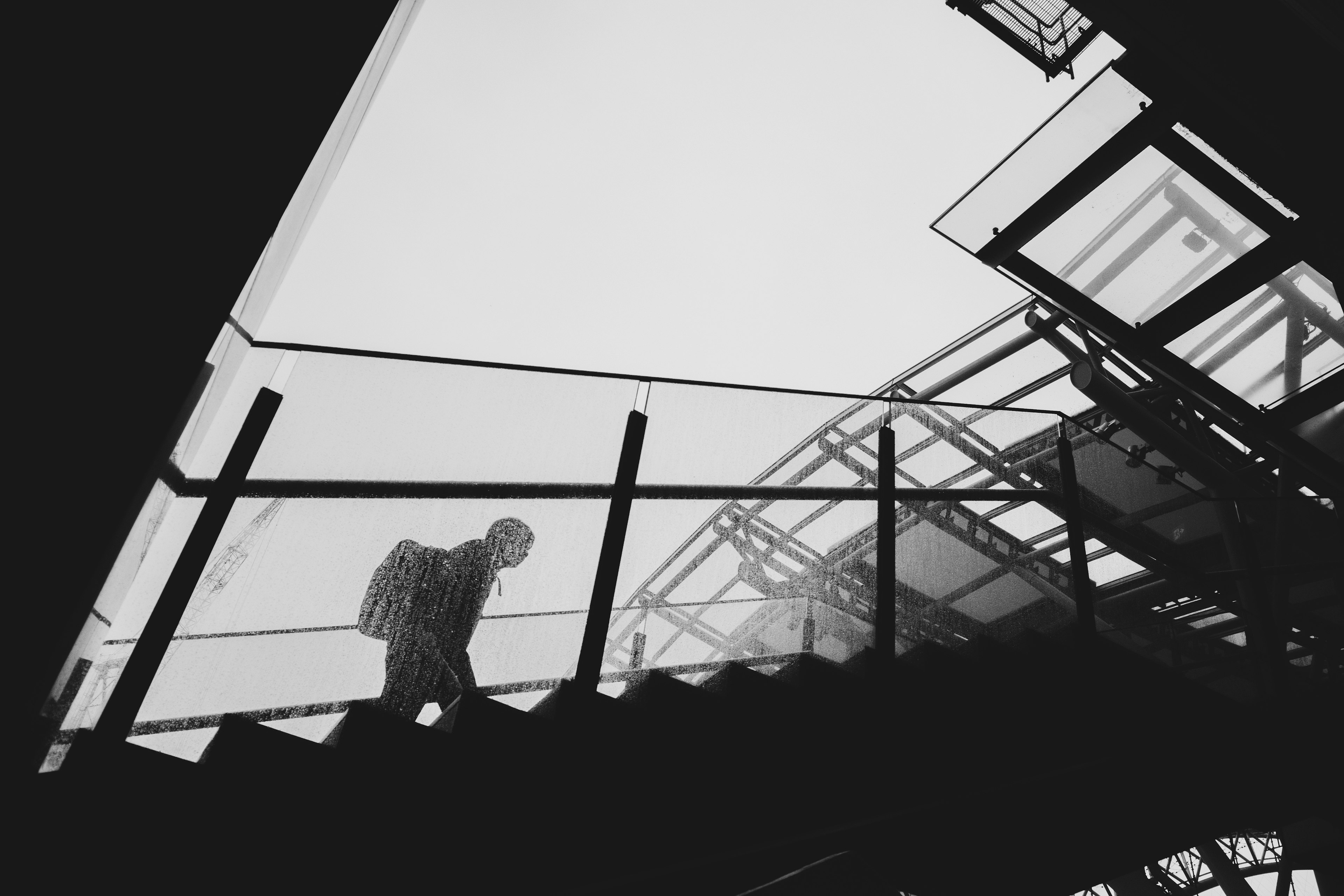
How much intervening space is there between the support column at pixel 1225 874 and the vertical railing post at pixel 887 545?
7.60m

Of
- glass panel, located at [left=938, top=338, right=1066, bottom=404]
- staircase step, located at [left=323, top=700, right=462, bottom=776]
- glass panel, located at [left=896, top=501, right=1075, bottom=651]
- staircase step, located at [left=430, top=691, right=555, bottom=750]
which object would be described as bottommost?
staircase step, located at [left=323, top=700, right=462, bottom=776]

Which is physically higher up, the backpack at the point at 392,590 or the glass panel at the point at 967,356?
the glass panel at the point at 967,356

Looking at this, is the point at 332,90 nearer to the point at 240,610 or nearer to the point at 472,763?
the point at 240,610

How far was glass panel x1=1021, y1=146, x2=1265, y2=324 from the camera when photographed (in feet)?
17.4

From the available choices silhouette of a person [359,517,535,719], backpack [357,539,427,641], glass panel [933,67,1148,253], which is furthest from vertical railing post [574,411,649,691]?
glass panel [933,67,1148,253]

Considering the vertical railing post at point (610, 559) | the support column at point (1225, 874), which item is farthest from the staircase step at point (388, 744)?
the support column at point (1225, 874)

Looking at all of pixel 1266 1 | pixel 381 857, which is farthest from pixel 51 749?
pixel 1266 1

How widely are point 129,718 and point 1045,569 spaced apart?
3755 mm

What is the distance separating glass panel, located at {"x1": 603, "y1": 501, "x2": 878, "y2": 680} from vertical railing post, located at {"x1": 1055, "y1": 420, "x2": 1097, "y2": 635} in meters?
1.22

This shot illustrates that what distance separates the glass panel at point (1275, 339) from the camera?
5697 millimetres

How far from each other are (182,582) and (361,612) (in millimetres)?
508

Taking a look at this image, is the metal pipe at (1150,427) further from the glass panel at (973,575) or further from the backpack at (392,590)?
the backpack at (392,590)

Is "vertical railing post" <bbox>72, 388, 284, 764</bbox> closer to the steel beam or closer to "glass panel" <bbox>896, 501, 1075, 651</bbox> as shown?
"glass panel" <bbox>896, 501, 1075, 651</bbox>

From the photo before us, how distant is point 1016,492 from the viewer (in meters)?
3.94
